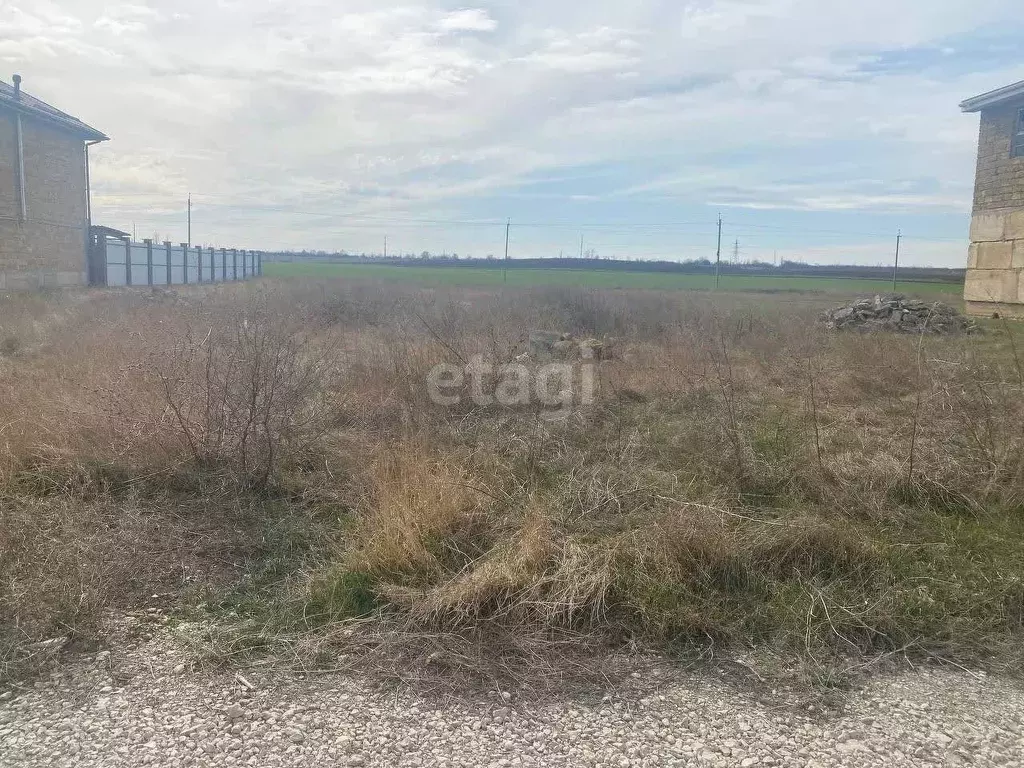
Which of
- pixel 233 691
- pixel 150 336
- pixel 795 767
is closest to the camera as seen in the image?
pixel 795 767

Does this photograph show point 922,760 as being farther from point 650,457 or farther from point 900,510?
point 650,457

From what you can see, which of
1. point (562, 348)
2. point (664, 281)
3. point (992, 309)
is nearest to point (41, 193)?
point (562, 348)

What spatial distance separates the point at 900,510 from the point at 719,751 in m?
2.94

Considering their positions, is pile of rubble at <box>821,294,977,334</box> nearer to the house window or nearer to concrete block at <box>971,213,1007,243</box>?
concrete block at <box>971,213,1007,243</box>

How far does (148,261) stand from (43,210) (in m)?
5.14

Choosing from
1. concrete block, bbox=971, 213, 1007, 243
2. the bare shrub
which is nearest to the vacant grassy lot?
the bare shrub

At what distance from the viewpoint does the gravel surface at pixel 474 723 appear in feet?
8.07

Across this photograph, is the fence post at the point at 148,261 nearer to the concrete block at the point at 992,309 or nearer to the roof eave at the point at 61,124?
the roof eave at the point at 61,124

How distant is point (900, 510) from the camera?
15.6 feet

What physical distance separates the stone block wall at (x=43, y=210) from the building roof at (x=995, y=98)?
2685 cm

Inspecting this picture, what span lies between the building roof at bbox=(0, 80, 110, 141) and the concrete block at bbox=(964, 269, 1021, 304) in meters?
27.0

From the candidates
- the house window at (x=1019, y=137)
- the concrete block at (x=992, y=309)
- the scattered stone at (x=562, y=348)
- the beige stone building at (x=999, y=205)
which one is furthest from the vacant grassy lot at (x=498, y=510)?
the house window at (x=1019, y=137)

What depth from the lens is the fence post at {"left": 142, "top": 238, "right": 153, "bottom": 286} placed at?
93.4 ft

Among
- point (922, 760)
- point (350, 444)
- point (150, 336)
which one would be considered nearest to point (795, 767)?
point (922, 760)
